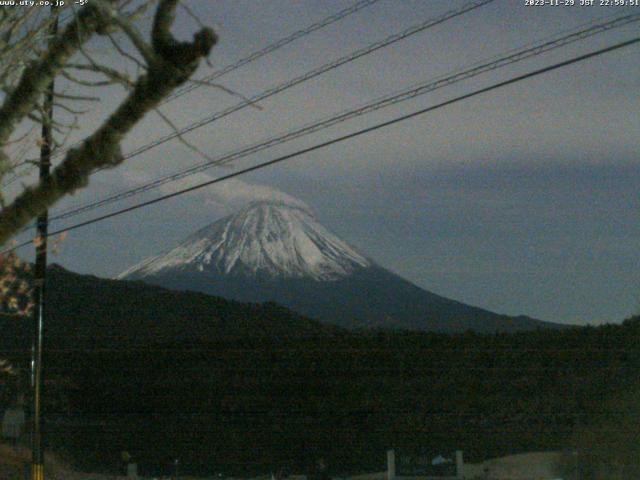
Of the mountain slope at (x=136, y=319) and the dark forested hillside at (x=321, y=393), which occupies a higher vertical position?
the mountain slope at (x=136, y=319)

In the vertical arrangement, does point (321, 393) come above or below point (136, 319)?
below

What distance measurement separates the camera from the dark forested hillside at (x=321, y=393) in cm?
2666

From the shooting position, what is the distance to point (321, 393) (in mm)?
29047

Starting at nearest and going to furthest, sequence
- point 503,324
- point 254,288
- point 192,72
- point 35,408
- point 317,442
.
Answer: point 192,72
point 35,408
point 317,442
point 503,324
point 254,288

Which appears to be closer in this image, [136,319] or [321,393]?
[321,393]

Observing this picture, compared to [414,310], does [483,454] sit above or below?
below

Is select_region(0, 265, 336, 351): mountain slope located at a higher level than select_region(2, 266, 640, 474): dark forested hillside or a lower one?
higher

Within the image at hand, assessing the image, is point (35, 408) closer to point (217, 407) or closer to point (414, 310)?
point (217, 407)

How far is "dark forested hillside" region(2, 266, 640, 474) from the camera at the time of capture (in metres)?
26.7

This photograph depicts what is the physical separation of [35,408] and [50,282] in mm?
19603

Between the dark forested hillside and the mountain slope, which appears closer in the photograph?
the dark forested hillside

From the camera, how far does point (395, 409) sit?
93.8 feet

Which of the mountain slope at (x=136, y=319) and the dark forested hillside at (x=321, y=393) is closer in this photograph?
the dark forested hillside at (x=321, y=393)

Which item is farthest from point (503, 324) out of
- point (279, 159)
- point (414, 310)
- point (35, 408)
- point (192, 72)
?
point (192, 72)
